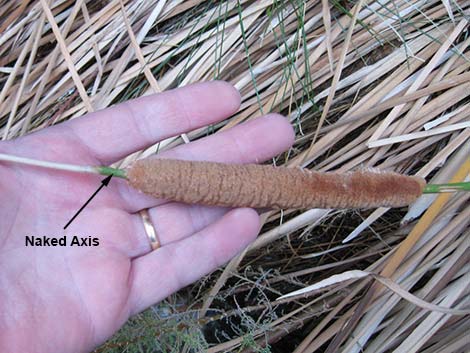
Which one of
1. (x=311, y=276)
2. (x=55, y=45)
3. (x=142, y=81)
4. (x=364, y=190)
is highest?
(x=55, y=45)

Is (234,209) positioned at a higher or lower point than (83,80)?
lower

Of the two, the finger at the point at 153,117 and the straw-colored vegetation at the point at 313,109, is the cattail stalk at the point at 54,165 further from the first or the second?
the straw-colored vegetation at the point at 313,109

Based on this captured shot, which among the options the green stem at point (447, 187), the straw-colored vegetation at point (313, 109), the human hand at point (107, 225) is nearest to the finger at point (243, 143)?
the human hand at point (107, 225)

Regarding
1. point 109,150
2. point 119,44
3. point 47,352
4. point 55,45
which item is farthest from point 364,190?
point 55,45

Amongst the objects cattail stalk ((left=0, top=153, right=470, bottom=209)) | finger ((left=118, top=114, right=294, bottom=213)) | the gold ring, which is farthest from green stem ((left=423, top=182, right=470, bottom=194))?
the gold ring

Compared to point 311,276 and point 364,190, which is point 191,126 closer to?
point 364,190

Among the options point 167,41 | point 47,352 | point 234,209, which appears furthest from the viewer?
point 167,41

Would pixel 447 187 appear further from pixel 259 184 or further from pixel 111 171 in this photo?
pixel 111 171
